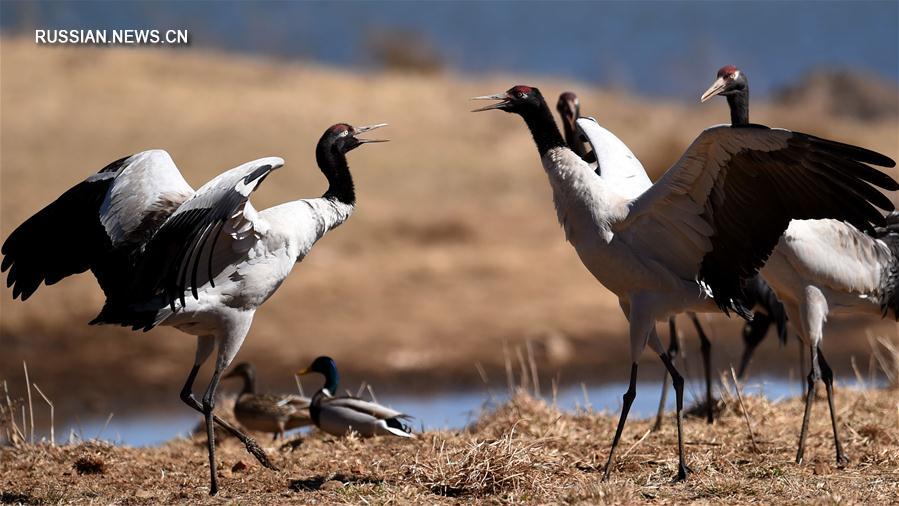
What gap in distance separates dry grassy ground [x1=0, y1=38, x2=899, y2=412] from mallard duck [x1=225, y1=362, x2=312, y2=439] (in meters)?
3.59

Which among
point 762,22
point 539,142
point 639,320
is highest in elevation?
point 762,22

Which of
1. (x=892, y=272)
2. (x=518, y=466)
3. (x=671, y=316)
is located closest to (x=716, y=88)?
(x=671, y=316)

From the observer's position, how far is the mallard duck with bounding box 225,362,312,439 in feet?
28.2

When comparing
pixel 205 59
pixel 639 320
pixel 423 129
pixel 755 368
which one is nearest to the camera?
pixel 639 320

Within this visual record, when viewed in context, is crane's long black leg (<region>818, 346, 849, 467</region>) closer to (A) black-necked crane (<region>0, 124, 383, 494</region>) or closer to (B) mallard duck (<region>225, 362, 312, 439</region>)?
(A) black-necked crane (<region>0, 124, 383, 494</region>)

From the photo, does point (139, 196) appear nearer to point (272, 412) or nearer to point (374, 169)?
point (272, 412)

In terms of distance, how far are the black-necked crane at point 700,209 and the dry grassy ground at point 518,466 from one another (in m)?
0.41

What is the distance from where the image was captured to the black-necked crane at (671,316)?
6902mm

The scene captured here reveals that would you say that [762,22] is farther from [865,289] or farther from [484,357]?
[865,289]

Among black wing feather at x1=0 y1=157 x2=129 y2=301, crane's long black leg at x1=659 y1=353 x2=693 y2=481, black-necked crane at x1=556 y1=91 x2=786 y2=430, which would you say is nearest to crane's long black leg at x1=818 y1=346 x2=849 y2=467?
black-necked crane at x1=556 y1=91 x2=786 y2=430

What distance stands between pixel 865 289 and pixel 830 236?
15.6 inches

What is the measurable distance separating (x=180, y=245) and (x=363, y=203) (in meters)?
12.2

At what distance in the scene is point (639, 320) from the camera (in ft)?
20.7

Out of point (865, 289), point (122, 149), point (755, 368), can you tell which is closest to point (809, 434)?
point (865, 289)
